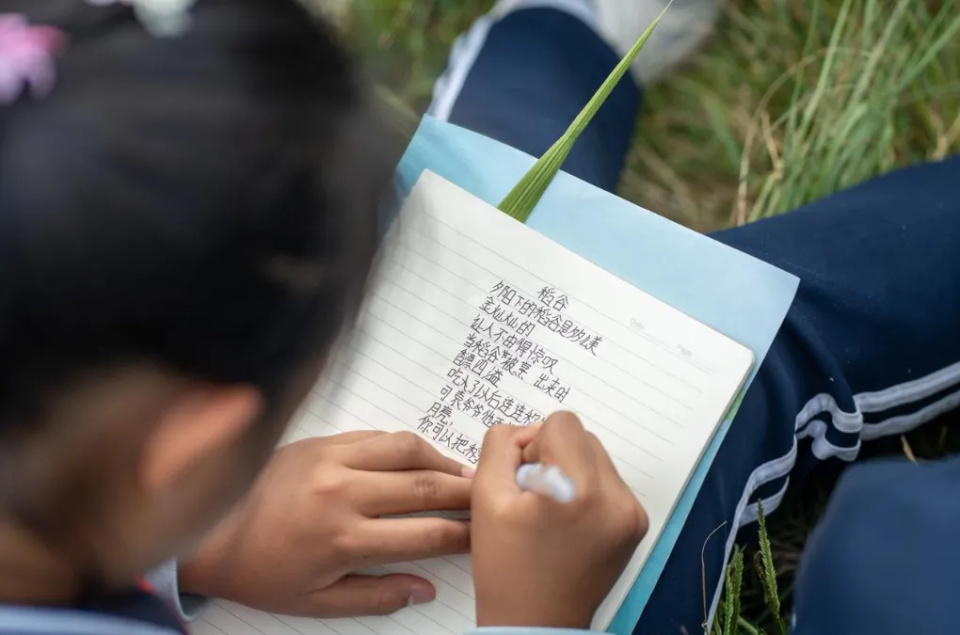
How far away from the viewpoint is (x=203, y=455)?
0.38m

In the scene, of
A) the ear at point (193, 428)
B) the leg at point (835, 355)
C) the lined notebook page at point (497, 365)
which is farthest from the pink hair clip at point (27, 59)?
the leg at point (835, 355)

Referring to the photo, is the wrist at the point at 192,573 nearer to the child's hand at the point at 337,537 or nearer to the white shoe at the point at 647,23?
the child's hand at the point at 337,537

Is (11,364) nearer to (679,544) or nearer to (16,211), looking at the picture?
(16,211)

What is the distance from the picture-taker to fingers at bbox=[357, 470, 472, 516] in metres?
0.54

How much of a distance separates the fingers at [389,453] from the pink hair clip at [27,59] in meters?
0.31

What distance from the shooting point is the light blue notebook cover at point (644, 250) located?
60 centimetres

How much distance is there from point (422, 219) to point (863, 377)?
14.0 inches

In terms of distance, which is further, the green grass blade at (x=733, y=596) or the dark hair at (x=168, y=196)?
the green grass blade at (x=733, y=596)

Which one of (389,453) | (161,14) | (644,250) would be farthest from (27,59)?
(644,250)

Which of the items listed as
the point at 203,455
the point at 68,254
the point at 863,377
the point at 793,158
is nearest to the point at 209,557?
the point at 203,455

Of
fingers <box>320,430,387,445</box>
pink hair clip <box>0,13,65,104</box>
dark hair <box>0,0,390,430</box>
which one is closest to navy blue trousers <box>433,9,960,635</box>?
fingers <box>320,430,387,445</box>

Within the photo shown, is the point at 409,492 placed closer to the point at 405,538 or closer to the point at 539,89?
the point at 405,538

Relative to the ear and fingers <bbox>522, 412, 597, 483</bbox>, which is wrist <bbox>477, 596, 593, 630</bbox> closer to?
fingers <bbox>522, 412, 597, 483</bbox>

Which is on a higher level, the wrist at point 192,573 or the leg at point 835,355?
the leg at point 835,355
